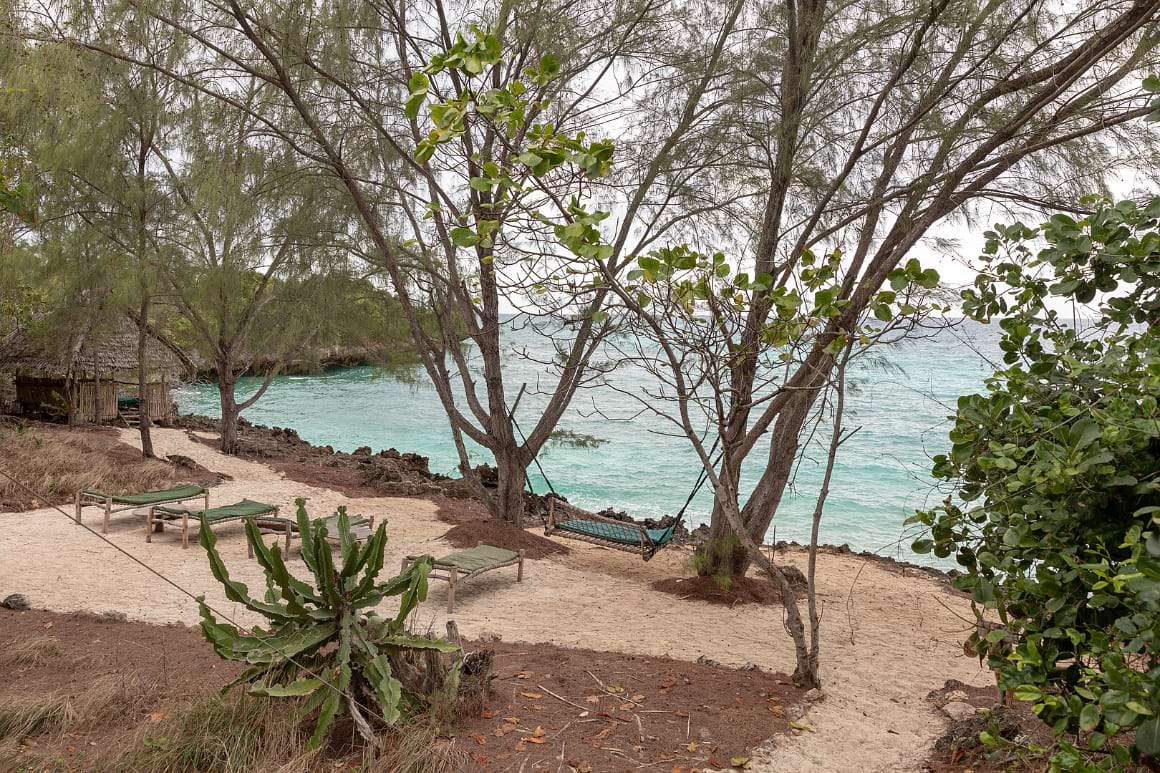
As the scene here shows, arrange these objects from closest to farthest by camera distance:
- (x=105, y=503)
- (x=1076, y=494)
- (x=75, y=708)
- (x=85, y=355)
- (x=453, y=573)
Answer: (x=1076, y=494)
(x=75, y=708)
(x=453, y=573)
(x=105, y=503)
(x=85, y=355)

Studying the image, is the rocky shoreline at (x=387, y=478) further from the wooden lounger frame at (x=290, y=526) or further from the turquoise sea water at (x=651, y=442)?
the wooden lounger frame at (x=290, y=526)

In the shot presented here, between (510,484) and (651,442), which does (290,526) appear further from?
(651,442)

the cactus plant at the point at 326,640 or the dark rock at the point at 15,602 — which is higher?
the cactus plant at the point at 326,640

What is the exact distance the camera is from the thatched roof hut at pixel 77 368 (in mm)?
14828

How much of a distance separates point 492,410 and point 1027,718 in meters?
5.92

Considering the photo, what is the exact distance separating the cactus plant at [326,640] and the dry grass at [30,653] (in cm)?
161

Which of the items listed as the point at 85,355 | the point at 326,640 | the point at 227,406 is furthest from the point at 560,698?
the point at 85,355

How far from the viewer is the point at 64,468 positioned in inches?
385

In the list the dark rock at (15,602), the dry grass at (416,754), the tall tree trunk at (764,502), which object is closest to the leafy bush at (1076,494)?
the dry grass at (416,754)

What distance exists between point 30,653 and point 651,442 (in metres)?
20.3

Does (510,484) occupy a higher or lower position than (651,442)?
higher

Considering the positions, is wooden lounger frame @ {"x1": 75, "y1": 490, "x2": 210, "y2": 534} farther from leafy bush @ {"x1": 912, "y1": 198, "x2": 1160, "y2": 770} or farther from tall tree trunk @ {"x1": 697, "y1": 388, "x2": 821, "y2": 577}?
leafy bush @ {"x1": 912, "y1": 198, "x2": 1160, "y2": 770}

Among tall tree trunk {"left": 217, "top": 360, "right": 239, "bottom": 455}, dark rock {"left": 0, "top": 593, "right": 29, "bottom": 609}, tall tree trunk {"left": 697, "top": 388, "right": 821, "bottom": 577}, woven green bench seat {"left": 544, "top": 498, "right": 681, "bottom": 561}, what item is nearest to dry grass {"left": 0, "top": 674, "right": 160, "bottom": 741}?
dark rock {"left": 0, "top": 593, "right": 29, "bottom": 609}

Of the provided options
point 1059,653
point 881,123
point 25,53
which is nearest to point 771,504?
point 881,123
